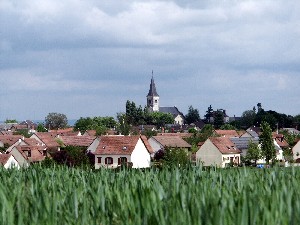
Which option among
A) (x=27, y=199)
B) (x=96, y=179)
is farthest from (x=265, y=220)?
(x=96, y=179)

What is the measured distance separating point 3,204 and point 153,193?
180cm

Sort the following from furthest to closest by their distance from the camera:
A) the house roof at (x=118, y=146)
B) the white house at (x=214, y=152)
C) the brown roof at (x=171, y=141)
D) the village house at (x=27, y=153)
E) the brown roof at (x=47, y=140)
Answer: the brown roof at (x=171, y=141) → the brown roof at (x=47, y=140) → the white house at (x=214, y=152) → the house roof at (x=118, y=146) → the village house at (x=27, y=153)

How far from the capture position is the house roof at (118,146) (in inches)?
3703

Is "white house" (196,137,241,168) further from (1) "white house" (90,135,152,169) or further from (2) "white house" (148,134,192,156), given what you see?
(2) "white house" (148,134,192,156)

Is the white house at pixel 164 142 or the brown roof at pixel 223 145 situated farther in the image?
the white house at pixel 164 142

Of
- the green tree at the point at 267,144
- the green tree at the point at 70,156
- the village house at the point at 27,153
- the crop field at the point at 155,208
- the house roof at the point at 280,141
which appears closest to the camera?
the crop field at the point at 155,208

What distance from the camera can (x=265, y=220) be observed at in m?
6.84

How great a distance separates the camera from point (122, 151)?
94250 millimetres

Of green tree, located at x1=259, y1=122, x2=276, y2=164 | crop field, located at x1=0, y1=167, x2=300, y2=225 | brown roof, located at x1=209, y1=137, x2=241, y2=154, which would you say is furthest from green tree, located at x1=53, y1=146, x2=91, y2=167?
crop field, located at x1=0, y1=167, x2=300, y2=225

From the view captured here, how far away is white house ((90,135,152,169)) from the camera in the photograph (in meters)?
93.7

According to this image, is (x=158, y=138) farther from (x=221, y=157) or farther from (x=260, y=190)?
(x=260, y=190)

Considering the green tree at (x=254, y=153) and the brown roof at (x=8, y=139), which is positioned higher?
the brown roof at (x=8, y=139)

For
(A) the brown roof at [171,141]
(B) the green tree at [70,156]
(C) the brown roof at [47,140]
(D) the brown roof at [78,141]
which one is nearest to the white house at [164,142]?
(A) the brown roof at [171,141]

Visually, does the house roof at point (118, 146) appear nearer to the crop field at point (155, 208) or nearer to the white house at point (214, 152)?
the white house at point (214, 152)
